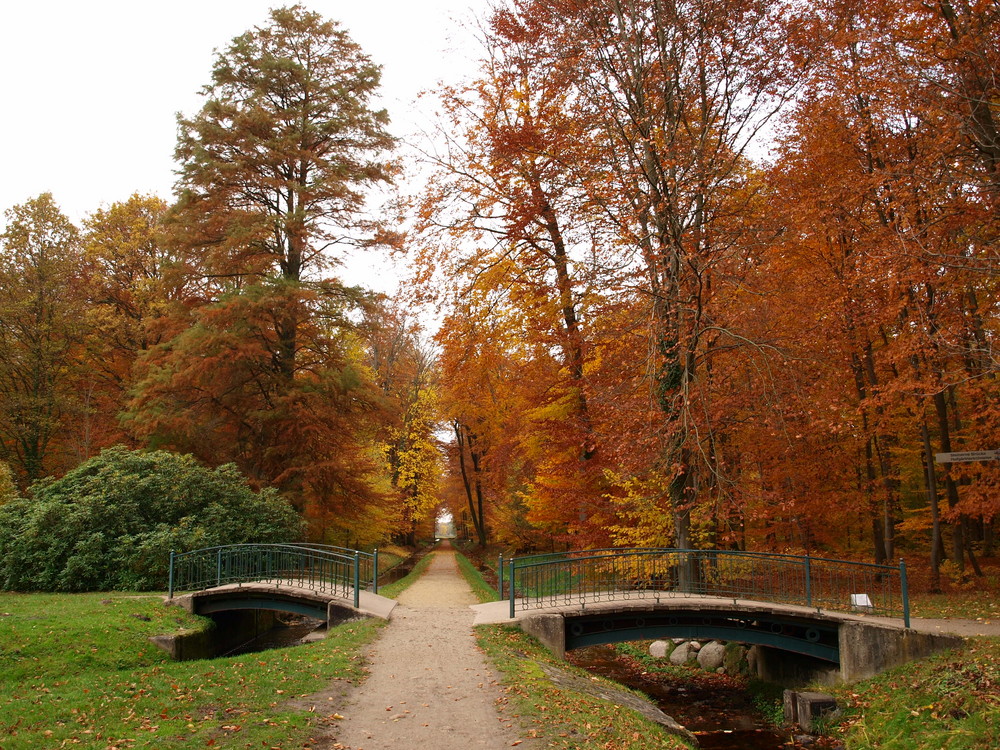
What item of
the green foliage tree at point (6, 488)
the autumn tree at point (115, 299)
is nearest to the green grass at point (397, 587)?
the green foliage tree at point (6, 488)

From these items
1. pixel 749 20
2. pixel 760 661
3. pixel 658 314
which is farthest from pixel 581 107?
pixel 760 661

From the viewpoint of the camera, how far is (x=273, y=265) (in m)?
25.2

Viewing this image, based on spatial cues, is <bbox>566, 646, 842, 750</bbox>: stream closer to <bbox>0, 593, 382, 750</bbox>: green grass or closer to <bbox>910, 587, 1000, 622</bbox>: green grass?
<bbox>910, 587, 1000, 622</bbox>: green grass

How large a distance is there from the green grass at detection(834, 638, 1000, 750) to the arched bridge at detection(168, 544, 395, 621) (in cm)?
830

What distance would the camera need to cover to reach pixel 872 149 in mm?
16562

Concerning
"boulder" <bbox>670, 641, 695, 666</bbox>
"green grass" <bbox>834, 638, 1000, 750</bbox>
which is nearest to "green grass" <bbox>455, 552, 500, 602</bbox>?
"boulder" <bbox>670, 641, 695, 666</bbox>

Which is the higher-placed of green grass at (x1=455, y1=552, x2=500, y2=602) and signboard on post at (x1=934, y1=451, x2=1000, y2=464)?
signboard on post at (x1=934, y1=451, x2=1000, y2=464)

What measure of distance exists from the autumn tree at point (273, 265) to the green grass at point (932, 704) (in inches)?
617

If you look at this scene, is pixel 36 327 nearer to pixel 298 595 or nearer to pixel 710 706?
pixel 298 595

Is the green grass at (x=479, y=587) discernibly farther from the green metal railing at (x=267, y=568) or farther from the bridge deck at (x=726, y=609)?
the bridge deck at (x=726, y=609)

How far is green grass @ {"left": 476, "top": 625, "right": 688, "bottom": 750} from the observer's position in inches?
289

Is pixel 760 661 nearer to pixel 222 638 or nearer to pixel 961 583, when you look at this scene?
pixel 961 583

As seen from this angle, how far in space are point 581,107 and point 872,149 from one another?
7.32 metres

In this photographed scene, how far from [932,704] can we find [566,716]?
5359 millimetres
